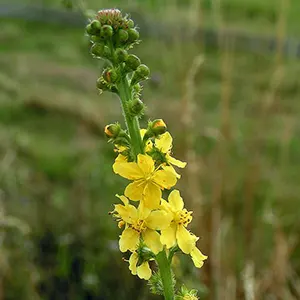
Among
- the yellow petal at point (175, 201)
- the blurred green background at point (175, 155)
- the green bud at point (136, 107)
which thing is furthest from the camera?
the blurred green background at point (175, 155)

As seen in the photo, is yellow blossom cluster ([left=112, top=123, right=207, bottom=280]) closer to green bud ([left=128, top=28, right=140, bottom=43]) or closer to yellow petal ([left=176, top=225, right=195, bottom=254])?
yellow petal ([left=176, top=225, right=195, bottom=254])

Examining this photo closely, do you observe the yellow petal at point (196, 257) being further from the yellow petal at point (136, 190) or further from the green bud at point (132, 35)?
the green bud at point (132, 35)

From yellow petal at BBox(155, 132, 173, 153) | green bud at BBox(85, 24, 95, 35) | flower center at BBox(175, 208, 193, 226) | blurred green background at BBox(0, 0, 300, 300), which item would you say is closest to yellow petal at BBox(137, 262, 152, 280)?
flower center at BBox(175, 208, 193, 226)

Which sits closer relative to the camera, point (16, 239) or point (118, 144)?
point (118, 144)

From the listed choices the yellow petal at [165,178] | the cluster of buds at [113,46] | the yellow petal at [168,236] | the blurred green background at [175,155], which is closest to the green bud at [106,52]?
the cluster of buds at [113,46]

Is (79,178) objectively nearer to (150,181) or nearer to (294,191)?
(294,191)

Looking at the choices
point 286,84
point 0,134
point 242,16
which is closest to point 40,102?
point 0,134

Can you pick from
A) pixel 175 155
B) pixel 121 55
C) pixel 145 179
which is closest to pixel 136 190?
pixel 145 179
